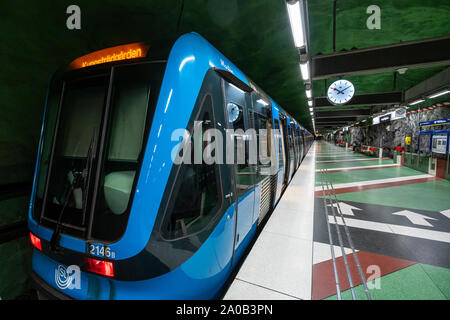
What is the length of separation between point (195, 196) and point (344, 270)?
217 centimetres

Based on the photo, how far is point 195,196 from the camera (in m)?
1.65

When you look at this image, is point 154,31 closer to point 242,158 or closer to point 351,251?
point 242,158

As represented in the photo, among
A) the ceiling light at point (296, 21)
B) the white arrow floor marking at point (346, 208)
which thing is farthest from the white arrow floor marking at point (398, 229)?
the ceiling light at point (296, 21)

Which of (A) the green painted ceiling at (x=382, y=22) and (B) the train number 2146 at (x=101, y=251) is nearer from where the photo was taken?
(B) the train number 2146 at (x=101, y=251)

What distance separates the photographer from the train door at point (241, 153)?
7.08 feet

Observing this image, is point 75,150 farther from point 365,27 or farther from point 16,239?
point 365,27

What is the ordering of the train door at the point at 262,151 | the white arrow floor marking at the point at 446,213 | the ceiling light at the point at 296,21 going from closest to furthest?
the ceiling light at the point at 296,21 → the train door at the point at 262,151 → the white arrow floor marking at the point at 446,213

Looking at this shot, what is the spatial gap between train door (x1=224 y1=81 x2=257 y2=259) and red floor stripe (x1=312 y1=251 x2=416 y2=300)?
953mm

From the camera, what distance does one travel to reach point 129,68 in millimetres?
1622

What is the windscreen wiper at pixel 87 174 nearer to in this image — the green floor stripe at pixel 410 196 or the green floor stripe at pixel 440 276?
the green floor stripe at pixel 440 276

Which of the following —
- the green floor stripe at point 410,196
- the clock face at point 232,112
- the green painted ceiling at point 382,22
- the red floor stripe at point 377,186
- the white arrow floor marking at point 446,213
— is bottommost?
the white arrow floor marking at point 446,213

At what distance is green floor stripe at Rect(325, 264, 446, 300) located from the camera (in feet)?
6.73

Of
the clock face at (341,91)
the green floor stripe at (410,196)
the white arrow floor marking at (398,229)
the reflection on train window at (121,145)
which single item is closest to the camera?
the reflection on train window at (121,145)

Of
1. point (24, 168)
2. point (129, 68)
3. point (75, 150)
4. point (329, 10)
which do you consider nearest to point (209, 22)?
point (329, 10)
